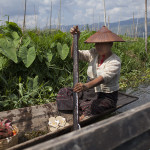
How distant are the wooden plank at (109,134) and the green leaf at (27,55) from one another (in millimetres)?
2491

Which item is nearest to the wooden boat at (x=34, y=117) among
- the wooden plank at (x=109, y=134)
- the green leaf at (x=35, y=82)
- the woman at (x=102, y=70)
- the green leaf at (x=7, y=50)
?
the woman at (x=102, y=70)

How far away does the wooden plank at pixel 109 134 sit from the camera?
1.12 metres

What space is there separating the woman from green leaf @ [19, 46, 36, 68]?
101 cm

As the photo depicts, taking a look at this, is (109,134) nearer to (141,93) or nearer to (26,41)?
(26,41)

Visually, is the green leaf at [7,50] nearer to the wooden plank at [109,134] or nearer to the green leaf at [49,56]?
the green leaf at [49,56]

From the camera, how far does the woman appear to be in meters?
2.64

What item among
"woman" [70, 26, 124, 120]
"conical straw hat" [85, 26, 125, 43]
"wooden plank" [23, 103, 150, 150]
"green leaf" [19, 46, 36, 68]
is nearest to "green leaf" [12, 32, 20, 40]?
"green leaf" [19, 46, 36, 68]

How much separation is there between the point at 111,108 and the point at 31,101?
1.48 metres

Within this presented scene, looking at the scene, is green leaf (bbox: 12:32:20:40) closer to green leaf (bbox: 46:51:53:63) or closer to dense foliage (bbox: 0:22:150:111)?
dense foliage (bbox: 0:22:150:111)

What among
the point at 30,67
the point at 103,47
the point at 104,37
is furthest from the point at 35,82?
the point at 104,37

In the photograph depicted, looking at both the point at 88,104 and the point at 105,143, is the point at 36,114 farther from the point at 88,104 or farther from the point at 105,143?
the point at 105,143

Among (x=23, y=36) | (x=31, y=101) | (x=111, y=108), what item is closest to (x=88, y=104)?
(x=111, y=108)

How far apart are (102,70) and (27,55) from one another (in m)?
1.56

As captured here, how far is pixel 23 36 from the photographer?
4.08 metres
